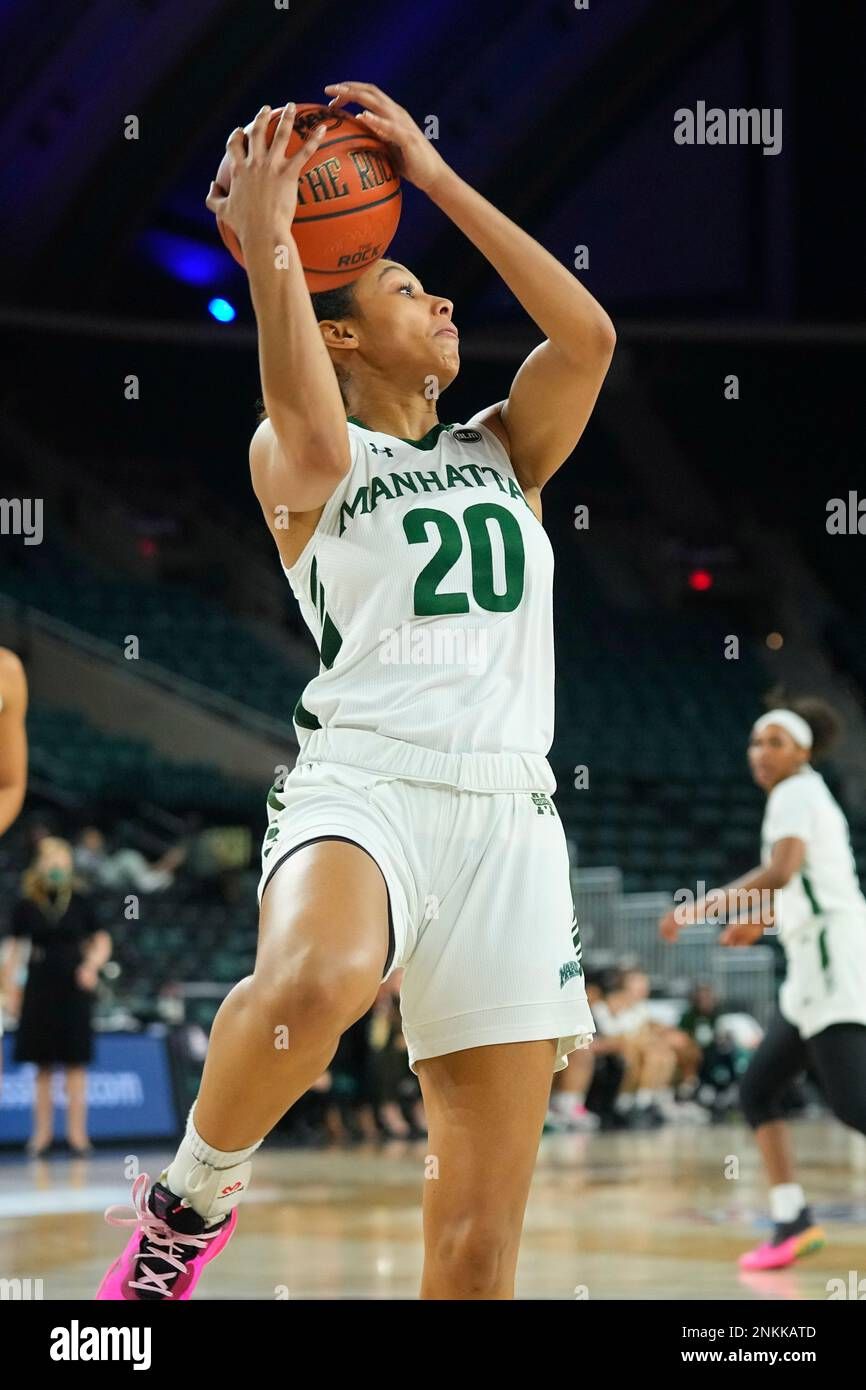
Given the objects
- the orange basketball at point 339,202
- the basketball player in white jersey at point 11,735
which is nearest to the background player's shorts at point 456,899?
the orange basketball at point 339,202

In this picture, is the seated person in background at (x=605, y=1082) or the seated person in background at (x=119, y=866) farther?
the seated person in background at (x=119, y=866)

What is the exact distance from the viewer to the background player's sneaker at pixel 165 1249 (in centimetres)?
293

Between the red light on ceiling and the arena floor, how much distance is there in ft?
39.9

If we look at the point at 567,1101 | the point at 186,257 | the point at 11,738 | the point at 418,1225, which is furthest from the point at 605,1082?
the point at 186,257

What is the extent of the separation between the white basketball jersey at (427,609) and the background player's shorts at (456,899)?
0.12 meters

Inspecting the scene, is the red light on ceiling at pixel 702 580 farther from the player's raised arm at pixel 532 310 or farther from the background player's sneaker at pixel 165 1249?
the background player's sneaker at pixel 165 1249

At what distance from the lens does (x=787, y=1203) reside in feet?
19.2

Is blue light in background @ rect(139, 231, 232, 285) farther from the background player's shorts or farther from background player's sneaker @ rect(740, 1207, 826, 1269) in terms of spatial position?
the background player's shorts

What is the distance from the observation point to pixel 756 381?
780 inches

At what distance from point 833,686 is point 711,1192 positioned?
14.0m

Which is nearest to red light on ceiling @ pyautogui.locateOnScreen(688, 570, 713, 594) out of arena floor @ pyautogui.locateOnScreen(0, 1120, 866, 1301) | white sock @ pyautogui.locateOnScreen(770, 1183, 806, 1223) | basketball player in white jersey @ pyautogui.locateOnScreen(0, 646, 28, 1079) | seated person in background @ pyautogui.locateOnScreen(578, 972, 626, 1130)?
seated person in background @ pyautogui.locateOnScreen(578, 972, 626, 1130)

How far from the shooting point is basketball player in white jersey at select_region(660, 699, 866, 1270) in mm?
5785

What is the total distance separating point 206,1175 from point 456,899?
0.63 metres

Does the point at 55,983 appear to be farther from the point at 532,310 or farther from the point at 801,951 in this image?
the point at 532,310
